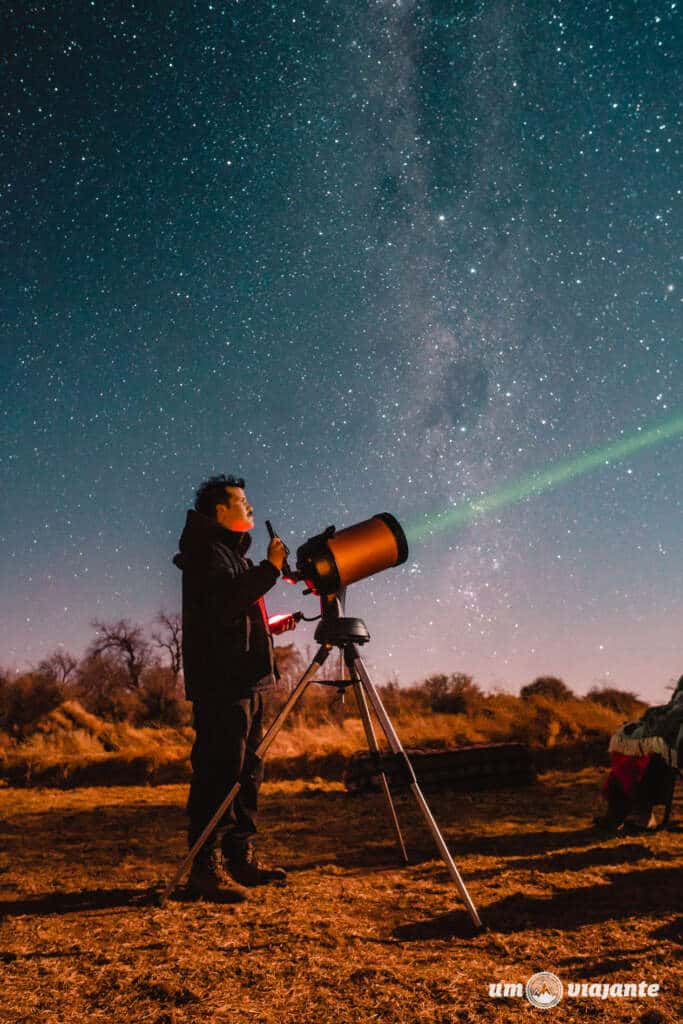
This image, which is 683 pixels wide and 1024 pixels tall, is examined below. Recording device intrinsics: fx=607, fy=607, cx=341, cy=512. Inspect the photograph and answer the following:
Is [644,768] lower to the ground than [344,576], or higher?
lower

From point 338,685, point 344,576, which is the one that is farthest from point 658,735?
point 344,576

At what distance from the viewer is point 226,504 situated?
13.0ft

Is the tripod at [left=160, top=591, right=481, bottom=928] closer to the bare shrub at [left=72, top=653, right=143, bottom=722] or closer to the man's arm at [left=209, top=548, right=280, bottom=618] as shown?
the man's arm at [left=209, top=548, right=280, bottom=618]

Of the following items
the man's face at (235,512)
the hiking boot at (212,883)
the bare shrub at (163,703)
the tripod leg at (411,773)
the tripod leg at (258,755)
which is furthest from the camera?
the bare shrub at (163,703)

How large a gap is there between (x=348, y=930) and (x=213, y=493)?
8.32 ft

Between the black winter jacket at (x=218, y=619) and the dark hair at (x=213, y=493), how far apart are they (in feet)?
0.83

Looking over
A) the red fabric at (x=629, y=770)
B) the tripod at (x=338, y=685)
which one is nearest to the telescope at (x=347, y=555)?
the tripod at (x=338, y=685)

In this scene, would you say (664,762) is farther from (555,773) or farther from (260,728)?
(555,773)

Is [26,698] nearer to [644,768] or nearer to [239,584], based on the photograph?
[239,584]

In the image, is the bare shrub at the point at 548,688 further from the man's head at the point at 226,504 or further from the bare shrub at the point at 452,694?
the man's head at the point at 226,504

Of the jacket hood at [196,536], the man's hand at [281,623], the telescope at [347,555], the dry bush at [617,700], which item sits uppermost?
the jacket hood at [196,536]

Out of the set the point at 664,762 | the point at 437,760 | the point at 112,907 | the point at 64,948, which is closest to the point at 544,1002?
the point at 64,948

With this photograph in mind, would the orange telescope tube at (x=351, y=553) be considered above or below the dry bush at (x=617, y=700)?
above

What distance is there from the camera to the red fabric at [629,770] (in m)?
4.64
